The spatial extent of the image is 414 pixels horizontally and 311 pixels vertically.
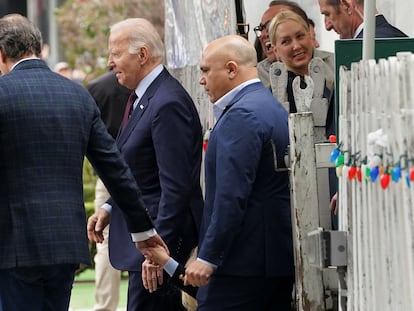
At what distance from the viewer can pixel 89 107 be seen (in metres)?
6.64

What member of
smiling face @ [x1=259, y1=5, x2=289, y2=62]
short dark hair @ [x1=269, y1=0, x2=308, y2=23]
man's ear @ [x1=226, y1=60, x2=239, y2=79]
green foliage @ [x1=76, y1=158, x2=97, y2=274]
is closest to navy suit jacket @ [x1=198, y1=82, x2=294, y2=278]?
man's ear @ [x1=226, y1=60, x2=239, y2=79]

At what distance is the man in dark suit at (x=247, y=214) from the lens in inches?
236

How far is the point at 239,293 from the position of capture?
6168 millimetres

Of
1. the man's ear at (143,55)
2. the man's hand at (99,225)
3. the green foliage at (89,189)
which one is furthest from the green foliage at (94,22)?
the man's ear at (143,55)

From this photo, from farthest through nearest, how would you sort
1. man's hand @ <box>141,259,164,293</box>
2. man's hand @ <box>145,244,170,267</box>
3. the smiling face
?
the smiling face < man's hand @ <box>141,259,164,293</box> < man's hand @ <box>145,244,170,267</box>

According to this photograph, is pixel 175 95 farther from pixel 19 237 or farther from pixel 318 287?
pixel 318 287

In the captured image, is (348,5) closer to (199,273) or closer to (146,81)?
(146,81)

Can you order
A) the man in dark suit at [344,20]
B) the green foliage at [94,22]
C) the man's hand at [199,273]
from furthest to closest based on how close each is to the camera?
the green foliage at [94,22] → the man in dark suit at [344,20] → the man's hand at [199,273]

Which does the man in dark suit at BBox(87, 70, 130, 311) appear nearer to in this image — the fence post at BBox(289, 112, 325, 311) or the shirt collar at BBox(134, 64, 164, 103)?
the shirt collar at BBox(134, 64, 164, 103)

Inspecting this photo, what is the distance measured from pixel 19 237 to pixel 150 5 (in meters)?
17.3

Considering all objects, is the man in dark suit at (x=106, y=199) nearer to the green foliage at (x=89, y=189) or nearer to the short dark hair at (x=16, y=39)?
the green foliage at (x=89, y=189)

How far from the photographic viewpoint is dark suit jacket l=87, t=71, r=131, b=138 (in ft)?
35.3

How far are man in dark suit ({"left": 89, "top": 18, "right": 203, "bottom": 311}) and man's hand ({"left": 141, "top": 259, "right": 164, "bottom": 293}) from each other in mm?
206

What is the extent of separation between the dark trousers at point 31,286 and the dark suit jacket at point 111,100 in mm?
4236
